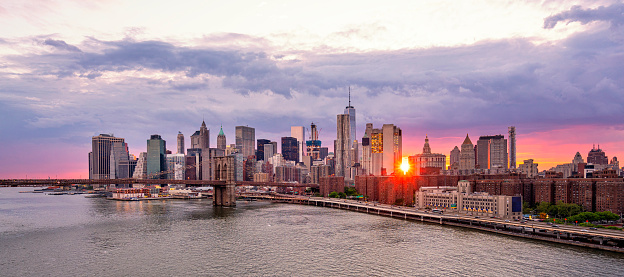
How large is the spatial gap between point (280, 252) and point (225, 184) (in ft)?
272

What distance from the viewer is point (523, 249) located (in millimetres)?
55844

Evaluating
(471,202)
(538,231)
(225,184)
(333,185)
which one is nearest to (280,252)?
(538,231)

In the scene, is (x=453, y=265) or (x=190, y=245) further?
(x=190, y=245)

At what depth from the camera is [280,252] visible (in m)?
54.0

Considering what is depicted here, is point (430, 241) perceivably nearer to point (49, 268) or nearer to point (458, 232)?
point (458, 232)

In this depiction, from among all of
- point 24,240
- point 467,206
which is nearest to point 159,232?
point 24,240

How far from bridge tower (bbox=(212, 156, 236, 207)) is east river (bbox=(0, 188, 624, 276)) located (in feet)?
182

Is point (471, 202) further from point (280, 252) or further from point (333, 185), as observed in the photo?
point (333, 185)

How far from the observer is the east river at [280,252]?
148 ft

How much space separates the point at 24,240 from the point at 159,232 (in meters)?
19.3

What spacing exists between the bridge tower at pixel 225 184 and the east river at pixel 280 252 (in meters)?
55.4

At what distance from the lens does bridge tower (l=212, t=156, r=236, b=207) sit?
134 meters

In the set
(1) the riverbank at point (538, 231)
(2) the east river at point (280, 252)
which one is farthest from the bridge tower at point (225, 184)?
(1) the riverbank at point (538, 231)

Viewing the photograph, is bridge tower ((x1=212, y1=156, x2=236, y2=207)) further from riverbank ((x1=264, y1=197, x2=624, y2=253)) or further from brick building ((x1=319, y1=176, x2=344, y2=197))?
brick building ((x1=319, y1=176, x2=344, y2=197))
